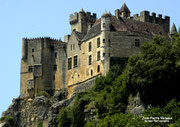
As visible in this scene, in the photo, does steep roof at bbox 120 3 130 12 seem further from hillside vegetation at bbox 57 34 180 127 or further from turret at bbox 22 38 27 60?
hillside vegetation at bbox 57 34 180 127

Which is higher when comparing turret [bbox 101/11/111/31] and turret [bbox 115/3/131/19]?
turret [bbox 115/3/131/19]

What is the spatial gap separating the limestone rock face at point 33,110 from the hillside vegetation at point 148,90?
1036 centimetres

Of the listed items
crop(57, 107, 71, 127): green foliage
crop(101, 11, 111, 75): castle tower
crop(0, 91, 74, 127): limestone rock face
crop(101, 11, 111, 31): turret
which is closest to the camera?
crop(57, 107, 71, 127): green foliage

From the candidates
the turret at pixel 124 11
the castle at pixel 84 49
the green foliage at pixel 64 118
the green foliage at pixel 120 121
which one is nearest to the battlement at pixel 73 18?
the castle at pixel 84 49

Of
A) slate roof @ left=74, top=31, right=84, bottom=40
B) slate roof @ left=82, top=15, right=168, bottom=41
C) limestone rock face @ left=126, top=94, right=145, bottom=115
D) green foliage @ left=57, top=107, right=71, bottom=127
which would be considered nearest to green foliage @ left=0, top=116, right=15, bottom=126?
green foliage @ left=57, top=107, right=71, bottom=127

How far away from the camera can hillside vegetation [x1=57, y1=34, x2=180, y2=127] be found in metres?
58.9

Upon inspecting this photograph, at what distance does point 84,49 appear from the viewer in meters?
80.6

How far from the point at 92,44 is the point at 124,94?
585 inches

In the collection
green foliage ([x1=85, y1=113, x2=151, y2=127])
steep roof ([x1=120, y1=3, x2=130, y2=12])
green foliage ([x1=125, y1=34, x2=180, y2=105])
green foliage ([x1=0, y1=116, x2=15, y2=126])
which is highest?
steep roof ([x1=120, y1=3, x2=130, y2=12])

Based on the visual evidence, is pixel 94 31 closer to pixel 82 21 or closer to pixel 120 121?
pixel 82 21

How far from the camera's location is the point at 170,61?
5991 cm

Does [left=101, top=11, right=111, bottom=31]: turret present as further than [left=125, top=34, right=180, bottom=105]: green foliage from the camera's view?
Yes

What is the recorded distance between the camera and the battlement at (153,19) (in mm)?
89312

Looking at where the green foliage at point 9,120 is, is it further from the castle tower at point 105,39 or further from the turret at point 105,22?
the turret at point 105,22
